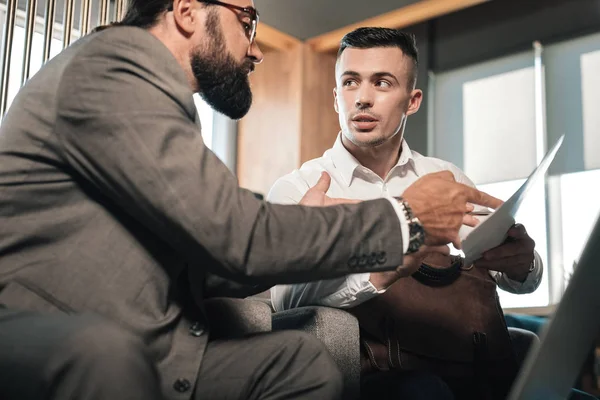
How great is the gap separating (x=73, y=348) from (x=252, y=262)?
0.99 ft

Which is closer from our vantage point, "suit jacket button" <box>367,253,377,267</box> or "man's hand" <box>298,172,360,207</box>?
"suit jacket button" <box>367,253,377,267</box>

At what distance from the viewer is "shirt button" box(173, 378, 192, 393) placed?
127cm

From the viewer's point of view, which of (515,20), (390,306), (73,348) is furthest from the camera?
(515,20)

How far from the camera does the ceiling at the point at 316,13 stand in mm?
4590

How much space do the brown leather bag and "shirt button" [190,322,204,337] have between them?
550mm

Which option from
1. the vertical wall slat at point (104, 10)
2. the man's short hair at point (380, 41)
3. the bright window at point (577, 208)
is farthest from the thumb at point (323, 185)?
the bright window at point (577, 208)

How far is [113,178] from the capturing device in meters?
1.19

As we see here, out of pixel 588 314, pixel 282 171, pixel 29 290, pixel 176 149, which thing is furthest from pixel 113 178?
pixel 282 171

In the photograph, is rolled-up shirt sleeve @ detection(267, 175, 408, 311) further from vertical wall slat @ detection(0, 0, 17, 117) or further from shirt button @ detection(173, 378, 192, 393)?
vertical wall slat @ detection(0, 0, 17, 117)

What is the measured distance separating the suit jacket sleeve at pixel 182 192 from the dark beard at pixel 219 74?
0.83ft

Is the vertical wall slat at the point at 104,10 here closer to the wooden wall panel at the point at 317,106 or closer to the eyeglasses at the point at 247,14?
the eyeglasses at the point at 247,14

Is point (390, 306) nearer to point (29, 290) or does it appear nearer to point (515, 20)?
point (29, 290)

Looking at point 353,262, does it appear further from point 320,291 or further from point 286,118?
point 286,118

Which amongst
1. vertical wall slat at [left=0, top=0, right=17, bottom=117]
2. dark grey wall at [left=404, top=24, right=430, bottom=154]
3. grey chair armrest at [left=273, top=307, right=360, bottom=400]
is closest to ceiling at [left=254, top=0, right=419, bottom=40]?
dark grey wall at [left=404, top=24, right=430, bottom=154]
